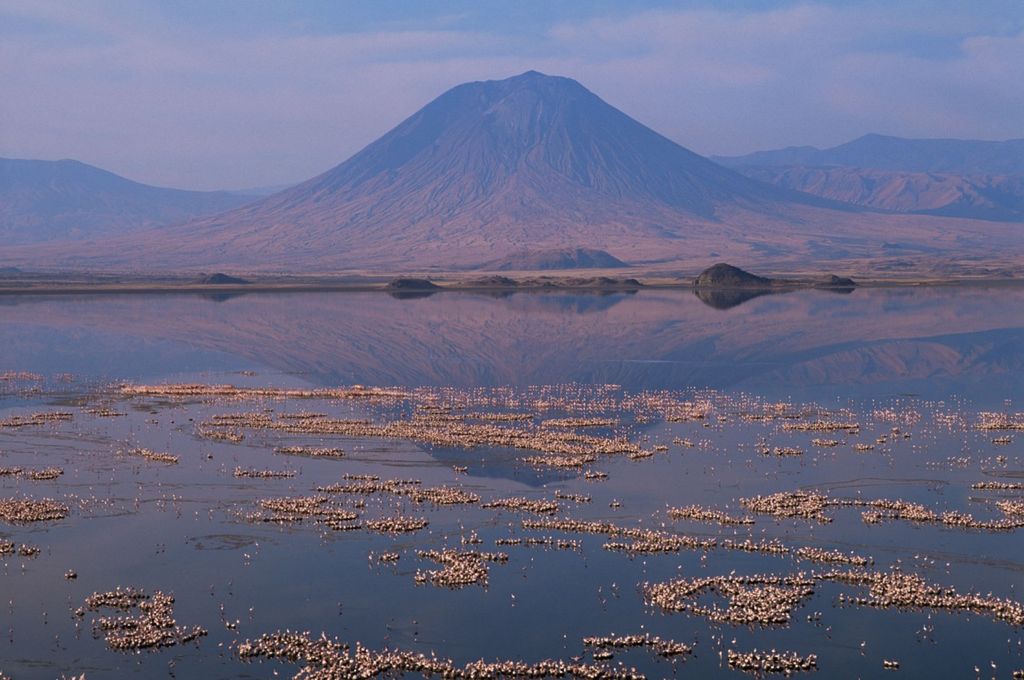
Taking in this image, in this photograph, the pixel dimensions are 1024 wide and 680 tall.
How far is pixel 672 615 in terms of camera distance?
21.0 metres

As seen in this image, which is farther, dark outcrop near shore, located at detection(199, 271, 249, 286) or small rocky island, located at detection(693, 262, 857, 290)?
dark outcrop near shore, located at detection(199, 271, 249, 286)

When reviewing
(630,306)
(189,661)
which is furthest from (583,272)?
(189,661)

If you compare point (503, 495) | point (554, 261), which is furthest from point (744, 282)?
point (503, 495)

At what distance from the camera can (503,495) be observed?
1177 inches

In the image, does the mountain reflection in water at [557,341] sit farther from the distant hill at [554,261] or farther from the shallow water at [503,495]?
the distant hill at [554,261]

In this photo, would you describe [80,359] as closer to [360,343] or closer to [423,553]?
[360,343]

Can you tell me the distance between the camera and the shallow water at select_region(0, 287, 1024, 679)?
19891 mm

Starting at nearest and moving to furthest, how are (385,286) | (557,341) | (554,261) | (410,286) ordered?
(557,341) → (410,286) → (385,286) → (554,261)

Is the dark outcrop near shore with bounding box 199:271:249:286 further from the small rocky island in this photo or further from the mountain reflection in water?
the small rocky island

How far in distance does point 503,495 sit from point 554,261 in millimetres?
160598

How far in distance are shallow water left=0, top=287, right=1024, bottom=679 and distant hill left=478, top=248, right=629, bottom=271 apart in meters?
118

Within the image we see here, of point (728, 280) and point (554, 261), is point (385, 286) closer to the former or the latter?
point (728, 280)

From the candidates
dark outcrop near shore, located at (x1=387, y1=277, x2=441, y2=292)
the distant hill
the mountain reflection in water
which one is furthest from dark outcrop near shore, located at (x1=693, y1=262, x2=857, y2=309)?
the distant hill

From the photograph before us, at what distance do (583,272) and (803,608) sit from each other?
155204 millimetres
